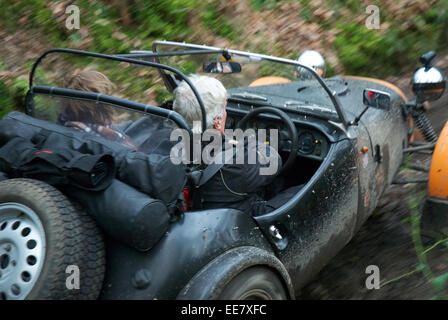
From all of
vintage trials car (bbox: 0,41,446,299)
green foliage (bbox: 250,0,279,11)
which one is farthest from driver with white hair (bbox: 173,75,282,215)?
green foliage (bbox: 250,0,279,11)

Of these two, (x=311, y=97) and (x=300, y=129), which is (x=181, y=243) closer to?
(x=300, y=129)

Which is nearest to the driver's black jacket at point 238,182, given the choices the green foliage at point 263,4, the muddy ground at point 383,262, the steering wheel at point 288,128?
the steering wheel at point 288,128

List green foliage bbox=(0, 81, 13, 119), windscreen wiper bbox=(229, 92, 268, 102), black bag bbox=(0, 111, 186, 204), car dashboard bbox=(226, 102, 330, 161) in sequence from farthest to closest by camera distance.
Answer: green foliage bbox=(0, 81, 13, 119) → windscreen wiper bbox=(229, 92, 268, 102) → car dashboard bbox=(226, 102, 330, 161) → black bag bbox=(0, 111, 186, 204)

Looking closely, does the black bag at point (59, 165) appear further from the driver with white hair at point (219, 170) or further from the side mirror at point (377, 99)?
the side mirror at point (377, 99)

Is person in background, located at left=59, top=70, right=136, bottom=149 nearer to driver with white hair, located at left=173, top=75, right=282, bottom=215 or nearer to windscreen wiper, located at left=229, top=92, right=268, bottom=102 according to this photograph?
driver with white hair, located at left=173, top=75, right=282, bottom=215

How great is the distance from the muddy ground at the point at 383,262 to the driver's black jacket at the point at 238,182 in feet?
3.83

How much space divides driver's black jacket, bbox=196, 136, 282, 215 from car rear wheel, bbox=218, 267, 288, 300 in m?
Answer: 0.45

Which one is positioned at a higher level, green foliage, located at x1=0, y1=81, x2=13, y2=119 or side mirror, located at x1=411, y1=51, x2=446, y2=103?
green foliage, located at x1=0, y1=81, x2=13, y2=119

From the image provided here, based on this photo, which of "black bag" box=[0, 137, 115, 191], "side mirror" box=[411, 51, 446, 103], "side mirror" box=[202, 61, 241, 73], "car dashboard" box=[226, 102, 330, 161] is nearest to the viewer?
"black bag" box=[0, 137, 115, 191]

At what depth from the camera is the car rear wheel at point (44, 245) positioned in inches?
80.6

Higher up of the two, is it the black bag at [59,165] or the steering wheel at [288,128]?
the black bag at [59,165]

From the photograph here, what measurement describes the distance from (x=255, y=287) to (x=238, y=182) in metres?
0.58

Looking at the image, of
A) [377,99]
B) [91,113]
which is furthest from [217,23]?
[91,113]

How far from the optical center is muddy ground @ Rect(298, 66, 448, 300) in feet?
11.3
